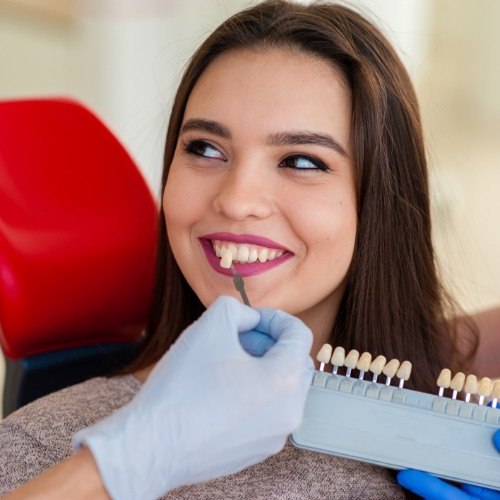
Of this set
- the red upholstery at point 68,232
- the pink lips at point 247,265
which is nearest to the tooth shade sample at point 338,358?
the pink lips at point 247,265

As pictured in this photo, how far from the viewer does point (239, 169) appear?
4.20ft

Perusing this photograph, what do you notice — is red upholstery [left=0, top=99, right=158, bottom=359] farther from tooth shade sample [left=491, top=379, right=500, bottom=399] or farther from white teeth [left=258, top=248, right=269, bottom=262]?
tooth shade sample [left=491, top=379, right=500, bottom=399]

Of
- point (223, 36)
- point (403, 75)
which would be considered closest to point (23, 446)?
point (223, 36)

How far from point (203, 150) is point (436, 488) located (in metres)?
0.62

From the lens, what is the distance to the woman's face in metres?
1.28

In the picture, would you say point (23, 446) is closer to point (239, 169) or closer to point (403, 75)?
point (239, 169)

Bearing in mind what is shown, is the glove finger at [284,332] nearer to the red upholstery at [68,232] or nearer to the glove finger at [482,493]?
the glove finger at [482,493]

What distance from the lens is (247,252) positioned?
129 centimetres

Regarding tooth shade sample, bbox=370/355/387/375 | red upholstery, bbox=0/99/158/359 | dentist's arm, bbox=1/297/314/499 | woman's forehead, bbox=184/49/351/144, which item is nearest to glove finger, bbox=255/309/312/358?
dentist's arm, bbox=1/297/314/499

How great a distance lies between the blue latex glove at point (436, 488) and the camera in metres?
1.09

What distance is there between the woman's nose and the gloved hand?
11.4 inches

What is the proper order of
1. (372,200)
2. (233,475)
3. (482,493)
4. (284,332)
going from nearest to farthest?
(284,332) → (482,493) → (233,475) → (372,200)

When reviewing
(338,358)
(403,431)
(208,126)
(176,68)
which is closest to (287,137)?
(208,126)

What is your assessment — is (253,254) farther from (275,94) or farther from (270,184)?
(275,94)
